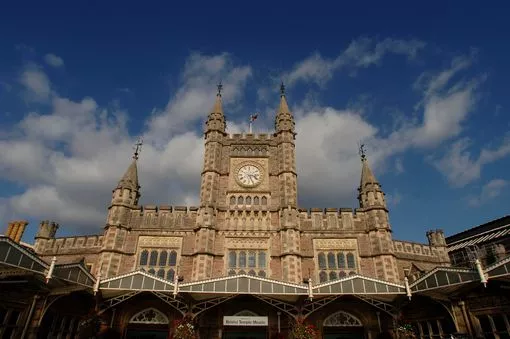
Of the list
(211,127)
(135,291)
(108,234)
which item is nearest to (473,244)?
(211,127)

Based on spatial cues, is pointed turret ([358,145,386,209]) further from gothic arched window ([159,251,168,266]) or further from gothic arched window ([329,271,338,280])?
gothic arched window ([159,251,168,266])

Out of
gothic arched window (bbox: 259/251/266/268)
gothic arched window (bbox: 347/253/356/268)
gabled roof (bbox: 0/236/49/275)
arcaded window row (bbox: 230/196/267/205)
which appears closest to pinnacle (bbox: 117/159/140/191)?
arcaded window row (bbox: 230/196/267/205)

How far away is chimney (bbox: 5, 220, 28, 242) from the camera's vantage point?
108 ft

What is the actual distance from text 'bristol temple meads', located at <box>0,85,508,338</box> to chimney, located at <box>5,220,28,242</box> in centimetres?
16

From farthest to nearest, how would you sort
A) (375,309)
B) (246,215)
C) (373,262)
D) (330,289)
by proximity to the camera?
(246,215) → (373,262) → (375,309) → (330,289)

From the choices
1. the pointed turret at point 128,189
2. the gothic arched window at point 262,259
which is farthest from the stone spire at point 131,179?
the gothic arched window at point 262,259

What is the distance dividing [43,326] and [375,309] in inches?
880

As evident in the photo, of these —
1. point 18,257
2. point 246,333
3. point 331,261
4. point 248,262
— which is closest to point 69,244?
point 18,257

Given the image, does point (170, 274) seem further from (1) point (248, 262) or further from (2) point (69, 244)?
(2) point (69, 244)

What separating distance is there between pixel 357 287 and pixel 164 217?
17085 mm

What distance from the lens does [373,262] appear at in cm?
2777

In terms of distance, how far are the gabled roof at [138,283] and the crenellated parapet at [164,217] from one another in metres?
7.93

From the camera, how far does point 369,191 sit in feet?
101

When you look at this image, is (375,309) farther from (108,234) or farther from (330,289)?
(108,234)
